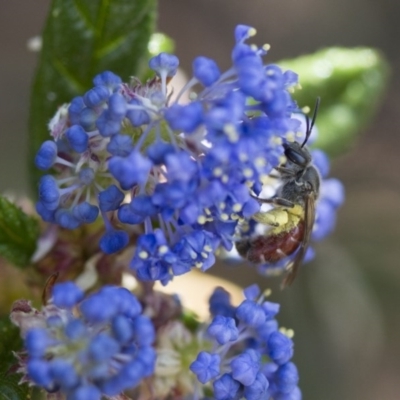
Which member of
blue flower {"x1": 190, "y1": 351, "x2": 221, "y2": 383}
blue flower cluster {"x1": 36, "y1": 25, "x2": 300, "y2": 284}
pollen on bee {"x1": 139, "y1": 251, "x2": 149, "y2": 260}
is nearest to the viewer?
blue flower cluster {"x1": 36, "y1": 25, "x2": 300, "y2": 284}

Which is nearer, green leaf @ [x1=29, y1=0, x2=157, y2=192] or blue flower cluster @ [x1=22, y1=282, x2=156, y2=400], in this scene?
blue flower cluster @ [x1=22, y1=282, x2=156, y2=400]

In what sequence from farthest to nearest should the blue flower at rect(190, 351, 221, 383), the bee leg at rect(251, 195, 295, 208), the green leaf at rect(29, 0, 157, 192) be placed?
the green leaf at rect(29, 0, 157, 192) < the bee leg at rect(251, 195, 295, 208) < the blue flower at rect(190, 351, 221, 383)

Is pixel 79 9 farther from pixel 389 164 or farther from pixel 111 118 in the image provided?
pixel 389 164

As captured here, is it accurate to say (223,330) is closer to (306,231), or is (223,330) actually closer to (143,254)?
(143,254)

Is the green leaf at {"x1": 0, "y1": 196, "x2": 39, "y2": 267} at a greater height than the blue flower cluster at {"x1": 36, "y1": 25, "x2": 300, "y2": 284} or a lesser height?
lesser

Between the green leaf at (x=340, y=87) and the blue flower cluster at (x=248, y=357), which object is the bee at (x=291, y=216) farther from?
the green leaf at (x=340, y=87)

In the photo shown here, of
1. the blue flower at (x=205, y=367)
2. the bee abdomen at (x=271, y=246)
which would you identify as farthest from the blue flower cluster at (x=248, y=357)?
the bee abdomen at (x=271, y=246)

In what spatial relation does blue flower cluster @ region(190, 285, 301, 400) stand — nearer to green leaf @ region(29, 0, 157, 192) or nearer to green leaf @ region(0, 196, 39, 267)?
green leaf @ region(0, 196, 39, 267)

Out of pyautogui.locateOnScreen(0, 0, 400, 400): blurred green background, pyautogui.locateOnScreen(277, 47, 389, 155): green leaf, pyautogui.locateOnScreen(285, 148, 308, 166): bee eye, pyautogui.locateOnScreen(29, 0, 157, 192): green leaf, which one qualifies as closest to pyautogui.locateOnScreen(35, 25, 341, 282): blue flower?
pyautogui.locateOnScreen(285, 148, 308, 166): bee eye
